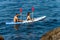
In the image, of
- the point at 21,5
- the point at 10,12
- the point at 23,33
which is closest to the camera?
the point at 23,33

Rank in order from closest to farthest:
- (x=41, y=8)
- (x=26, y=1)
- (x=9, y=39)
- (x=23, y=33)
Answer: (x=9, y=39)
(x=23, y=33)
(x=41, y=8)
(x=26, y=1)

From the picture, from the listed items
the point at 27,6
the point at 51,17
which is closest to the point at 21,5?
the point at 27,6

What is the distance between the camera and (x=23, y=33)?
68.0ft

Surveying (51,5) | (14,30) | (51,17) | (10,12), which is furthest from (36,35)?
(51,5)

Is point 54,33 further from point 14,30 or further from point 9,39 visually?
point 14,30

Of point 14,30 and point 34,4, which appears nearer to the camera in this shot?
point 14,30

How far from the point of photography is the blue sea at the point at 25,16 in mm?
20031

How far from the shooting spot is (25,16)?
28.1 meters

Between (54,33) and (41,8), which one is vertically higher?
(54,33)

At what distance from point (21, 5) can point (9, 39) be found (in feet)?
62.3

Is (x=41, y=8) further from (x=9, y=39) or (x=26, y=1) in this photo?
(x=9, y=39)

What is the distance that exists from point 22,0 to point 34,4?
4506mm

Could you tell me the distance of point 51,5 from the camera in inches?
1407

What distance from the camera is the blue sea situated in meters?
20.0
